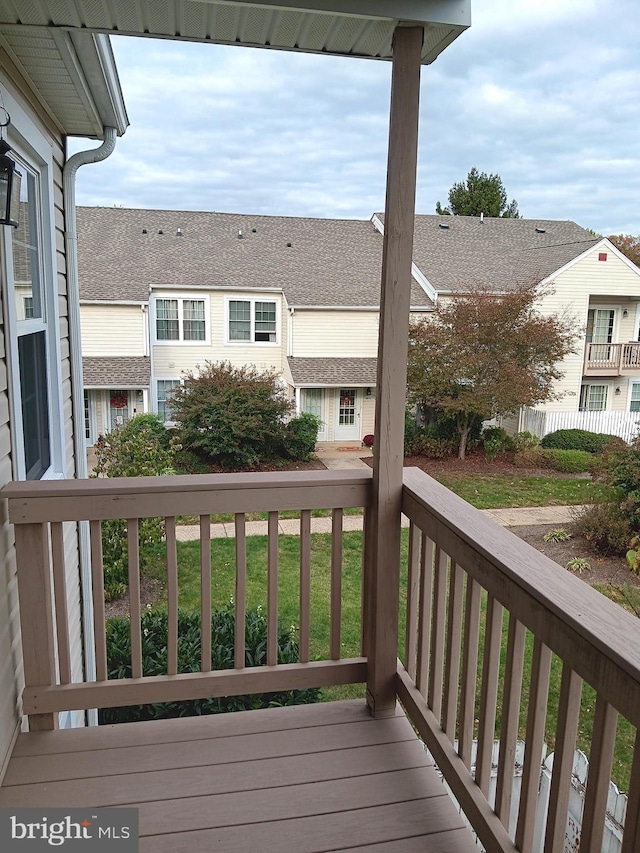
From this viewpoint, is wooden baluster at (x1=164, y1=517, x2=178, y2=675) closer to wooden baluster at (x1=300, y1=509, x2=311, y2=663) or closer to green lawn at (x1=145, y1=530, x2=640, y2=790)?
wooden baluster at (x1=300, y1=509, x2=311, y2=663)

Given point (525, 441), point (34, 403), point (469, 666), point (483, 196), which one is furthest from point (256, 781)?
point (483, 196)

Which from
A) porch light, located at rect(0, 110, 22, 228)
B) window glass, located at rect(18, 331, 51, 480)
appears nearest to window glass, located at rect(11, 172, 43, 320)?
window glass, located at rect(18, 331, 51, 480)

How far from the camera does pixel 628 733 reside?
268 cm

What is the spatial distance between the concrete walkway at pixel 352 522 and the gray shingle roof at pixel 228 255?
454 cm

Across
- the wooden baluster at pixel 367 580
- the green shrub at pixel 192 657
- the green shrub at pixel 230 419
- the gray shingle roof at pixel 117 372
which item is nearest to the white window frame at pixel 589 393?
the green shrub at pixel 192 657

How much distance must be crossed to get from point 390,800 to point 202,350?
996cm

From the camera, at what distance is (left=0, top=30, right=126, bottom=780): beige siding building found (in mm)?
1746

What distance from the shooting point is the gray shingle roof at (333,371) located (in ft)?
33.9

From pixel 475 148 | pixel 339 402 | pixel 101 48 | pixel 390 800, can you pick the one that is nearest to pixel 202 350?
pixel 339 402

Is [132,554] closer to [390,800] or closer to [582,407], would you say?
[390,800]

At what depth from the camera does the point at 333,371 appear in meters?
10.5

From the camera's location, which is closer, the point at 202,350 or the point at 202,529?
the point at 202,529

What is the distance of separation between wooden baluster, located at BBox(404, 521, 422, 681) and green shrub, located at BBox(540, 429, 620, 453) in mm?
2207

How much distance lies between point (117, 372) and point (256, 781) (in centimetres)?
924
